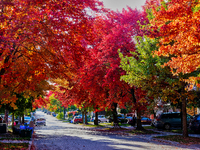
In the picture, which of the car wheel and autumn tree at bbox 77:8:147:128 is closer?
autumn tree at bbox 77:8:147:128

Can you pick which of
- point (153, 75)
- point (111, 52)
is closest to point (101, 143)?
point (153, 75)

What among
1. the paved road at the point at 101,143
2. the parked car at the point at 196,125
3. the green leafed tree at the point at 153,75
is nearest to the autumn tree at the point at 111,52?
the green leafed tree at the point at 153,75

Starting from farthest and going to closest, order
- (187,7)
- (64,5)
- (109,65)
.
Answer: (109,65)
(187,7)
(64,5)

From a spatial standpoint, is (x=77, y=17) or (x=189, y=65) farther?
(x=189, y=65)

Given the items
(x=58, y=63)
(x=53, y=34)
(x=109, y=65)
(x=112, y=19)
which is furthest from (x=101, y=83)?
(x=53, y=34)

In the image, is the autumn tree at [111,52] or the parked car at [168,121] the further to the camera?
the parked car at [168,121]

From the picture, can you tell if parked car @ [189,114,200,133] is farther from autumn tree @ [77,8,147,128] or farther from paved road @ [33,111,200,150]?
autumn tree @ [77,8,147,128]

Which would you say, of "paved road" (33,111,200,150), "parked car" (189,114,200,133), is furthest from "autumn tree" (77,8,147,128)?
"parked car" (189,114,200,133)

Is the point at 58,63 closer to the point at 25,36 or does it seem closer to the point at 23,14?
the point at 25,36

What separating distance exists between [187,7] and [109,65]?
9.86 meters

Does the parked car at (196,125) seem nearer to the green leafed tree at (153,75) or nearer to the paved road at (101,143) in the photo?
the green leafed tree at (153,75)

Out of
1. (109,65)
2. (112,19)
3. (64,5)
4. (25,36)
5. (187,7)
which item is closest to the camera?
(64,5)

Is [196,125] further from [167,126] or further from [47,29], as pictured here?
[47,29]

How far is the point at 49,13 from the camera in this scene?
921 centimetres
